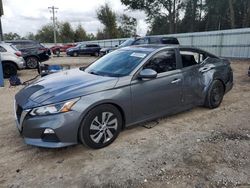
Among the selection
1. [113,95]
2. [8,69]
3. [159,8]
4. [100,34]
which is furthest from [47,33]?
[113,95]

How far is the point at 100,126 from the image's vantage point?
3.65 meters

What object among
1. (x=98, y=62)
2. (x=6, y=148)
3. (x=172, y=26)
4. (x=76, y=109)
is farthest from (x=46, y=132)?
(x=172, y=26)

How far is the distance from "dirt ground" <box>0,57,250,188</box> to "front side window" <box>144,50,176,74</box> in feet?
3.44

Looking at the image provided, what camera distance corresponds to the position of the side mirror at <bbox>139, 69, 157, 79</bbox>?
3976 millimetres

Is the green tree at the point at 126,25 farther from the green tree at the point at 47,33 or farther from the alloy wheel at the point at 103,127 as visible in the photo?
the alloy wheel at the point at 103,127

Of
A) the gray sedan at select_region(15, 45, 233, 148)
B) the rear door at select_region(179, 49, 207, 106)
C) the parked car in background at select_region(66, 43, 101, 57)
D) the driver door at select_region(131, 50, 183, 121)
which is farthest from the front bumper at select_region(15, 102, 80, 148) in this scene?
the parked car in background at select_region(66, 43, 101, 57)

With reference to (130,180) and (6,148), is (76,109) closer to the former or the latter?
(130,180)

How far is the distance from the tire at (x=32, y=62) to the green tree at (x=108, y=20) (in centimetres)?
3339

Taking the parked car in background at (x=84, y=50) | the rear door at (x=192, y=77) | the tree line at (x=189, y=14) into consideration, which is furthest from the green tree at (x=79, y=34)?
the rear door at (x=192, y=77)

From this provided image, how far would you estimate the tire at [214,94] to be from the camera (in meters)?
5.35

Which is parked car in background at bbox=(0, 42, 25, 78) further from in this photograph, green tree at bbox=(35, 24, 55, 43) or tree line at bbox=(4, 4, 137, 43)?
green tree at bbox=(35, 24, 55, 43)

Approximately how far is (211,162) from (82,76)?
2.39 m

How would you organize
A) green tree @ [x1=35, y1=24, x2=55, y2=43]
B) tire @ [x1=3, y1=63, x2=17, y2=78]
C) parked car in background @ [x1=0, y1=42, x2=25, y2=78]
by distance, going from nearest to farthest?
1. parked car in background @ [x1=0, y1=42, x2=25, y2=78]
2. tire @ [x1=3, y1=63, x2=17, y2=78]
3. green tree @ [x1=35, y1=24, x2=55, y2=43]

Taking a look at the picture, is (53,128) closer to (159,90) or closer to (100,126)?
(100,126)
